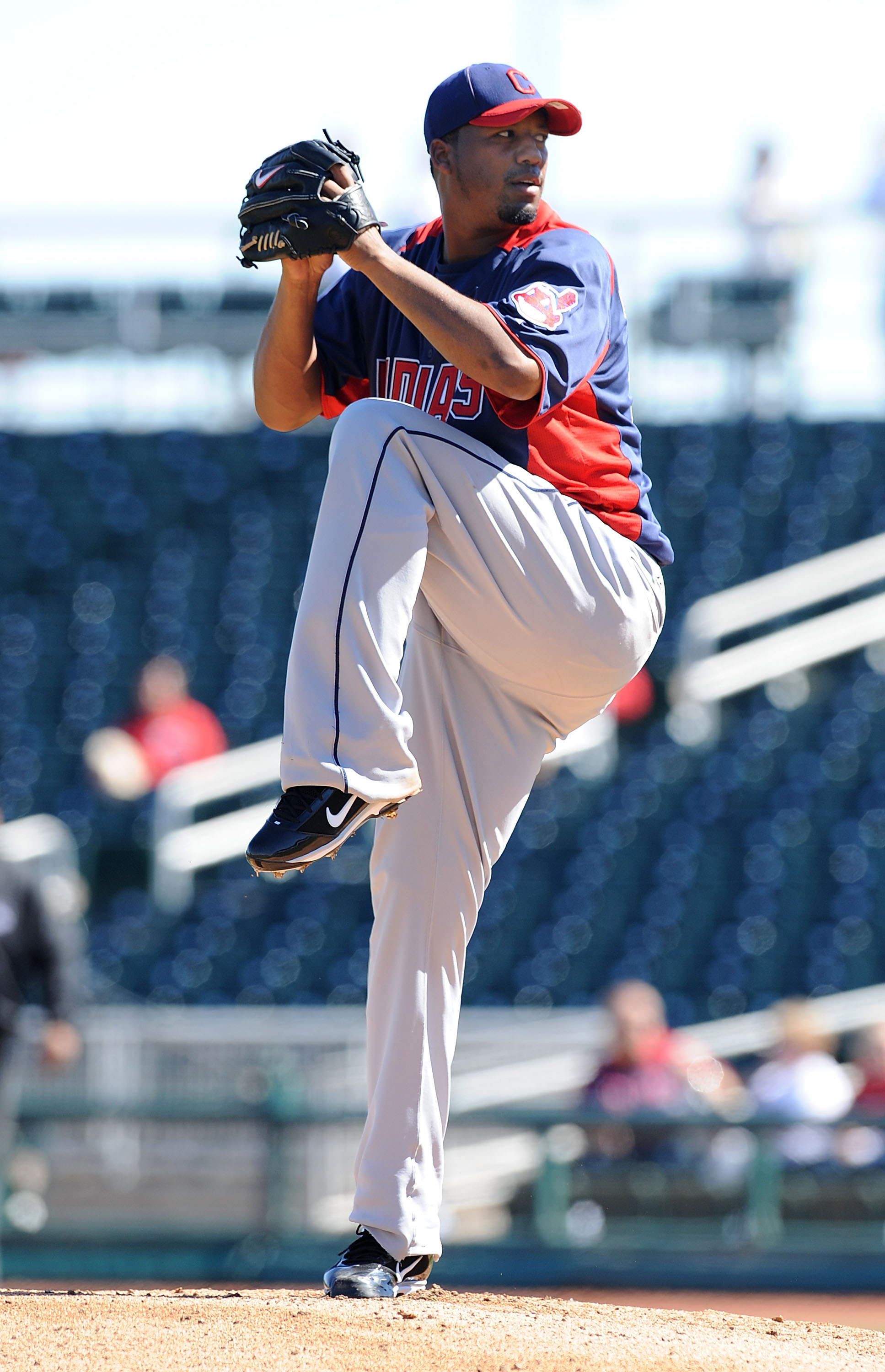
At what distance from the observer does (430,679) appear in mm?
3168

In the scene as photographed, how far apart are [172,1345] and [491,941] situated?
652cm

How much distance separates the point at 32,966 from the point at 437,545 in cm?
376

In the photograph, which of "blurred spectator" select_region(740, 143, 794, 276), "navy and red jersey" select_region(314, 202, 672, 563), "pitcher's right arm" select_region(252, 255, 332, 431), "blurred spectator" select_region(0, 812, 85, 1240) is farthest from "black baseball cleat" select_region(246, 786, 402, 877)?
"blurred spectator" select_region(740, 143, 794, 276)

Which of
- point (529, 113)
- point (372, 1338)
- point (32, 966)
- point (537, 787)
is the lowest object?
point (32, 966)

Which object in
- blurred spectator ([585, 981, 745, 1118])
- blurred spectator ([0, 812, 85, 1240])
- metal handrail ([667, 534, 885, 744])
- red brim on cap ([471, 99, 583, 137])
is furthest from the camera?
metal handrail ([667, 534, 885, 744])

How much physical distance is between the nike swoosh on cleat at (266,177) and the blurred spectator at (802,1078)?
17.6 feet

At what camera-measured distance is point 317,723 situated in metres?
2.84

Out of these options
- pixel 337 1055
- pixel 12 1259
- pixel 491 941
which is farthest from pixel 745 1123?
pixel 12 1259

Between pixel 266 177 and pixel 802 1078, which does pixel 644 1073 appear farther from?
pixel 266 177

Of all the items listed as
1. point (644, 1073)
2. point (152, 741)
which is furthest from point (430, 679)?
point (152, 741)

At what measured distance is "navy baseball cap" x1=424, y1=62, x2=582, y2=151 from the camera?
3.01 m

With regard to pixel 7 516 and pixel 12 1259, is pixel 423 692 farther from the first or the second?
pixel 7 516

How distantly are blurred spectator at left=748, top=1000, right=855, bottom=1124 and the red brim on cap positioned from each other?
5.14 metres

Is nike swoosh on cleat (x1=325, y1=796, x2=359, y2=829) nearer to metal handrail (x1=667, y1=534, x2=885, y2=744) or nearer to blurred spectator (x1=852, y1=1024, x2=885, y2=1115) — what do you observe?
blurred spectator (x1=852, y1=1024, x2=885, y2=1115)
